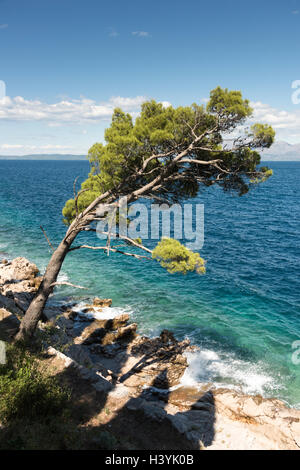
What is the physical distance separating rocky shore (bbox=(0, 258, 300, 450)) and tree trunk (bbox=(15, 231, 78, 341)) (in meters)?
1.07

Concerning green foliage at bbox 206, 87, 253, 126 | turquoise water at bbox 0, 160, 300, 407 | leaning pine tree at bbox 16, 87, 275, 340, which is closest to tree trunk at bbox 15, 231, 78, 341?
leaning pine tree at bbox 16, 87, 275, 340

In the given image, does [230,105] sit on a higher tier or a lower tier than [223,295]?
higher

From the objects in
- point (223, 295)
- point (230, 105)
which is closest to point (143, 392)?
point (223, 295)

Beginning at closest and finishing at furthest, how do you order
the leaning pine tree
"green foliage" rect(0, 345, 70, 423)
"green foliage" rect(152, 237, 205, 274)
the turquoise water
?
"green foliage" rect(0, 345, 70, 423) → "green foliage" rect(152, 237, 205, 274) → the leaning pine tree → the turquoise water

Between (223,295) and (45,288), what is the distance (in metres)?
19.6

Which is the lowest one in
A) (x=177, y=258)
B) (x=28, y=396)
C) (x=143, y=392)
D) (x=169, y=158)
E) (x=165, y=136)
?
(x=143, y=392)

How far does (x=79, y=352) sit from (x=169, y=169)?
41.0 ft

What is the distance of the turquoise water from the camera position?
18.3m

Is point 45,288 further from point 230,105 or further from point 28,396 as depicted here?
point 230,105

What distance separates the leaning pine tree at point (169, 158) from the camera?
11.4 meters

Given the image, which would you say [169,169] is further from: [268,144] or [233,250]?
[233,250]

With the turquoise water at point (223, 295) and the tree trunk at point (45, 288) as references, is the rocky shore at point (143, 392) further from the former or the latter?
the turquoise water at point (223, 295)

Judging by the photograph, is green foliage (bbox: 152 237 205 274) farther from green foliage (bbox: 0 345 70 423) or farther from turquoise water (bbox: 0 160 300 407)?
turquoise water (bbox: 0 160 300 407)

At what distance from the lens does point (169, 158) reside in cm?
1302
